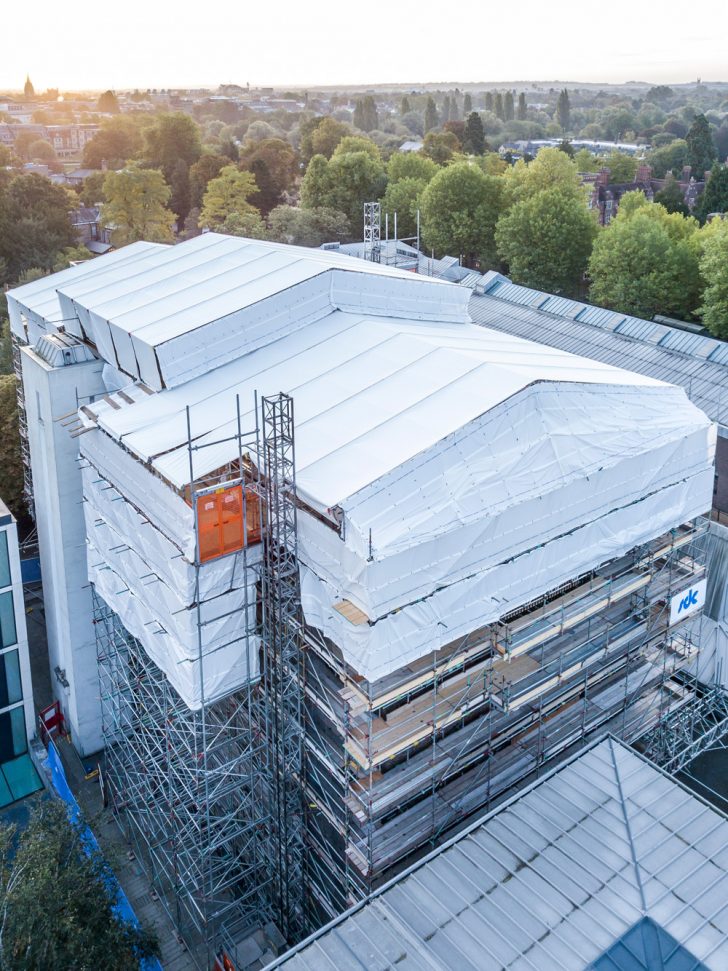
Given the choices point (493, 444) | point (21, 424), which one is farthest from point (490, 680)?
point (21, 424)

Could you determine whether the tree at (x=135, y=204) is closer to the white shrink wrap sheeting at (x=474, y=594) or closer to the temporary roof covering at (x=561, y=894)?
the white shrink wrap sheeting at (x=474, y=594)

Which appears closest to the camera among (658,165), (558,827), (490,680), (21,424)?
(558,827)

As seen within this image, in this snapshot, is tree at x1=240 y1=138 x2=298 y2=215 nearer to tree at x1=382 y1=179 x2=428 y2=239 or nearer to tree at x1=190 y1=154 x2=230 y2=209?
tree at x1=190 y1=154 x2=230 y2=209

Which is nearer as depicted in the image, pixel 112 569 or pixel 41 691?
pixel 112 569

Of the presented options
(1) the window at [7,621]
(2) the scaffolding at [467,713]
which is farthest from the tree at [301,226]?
(2) the scaffolding at [467,713]

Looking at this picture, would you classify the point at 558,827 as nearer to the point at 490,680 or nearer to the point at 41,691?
the point at 490,680

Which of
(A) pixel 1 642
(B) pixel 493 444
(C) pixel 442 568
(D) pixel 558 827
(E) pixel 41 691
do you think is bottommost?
(E) pixel 41 691

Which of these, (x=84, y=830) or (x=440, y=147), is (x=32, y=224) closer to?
(x=440, y=147)
